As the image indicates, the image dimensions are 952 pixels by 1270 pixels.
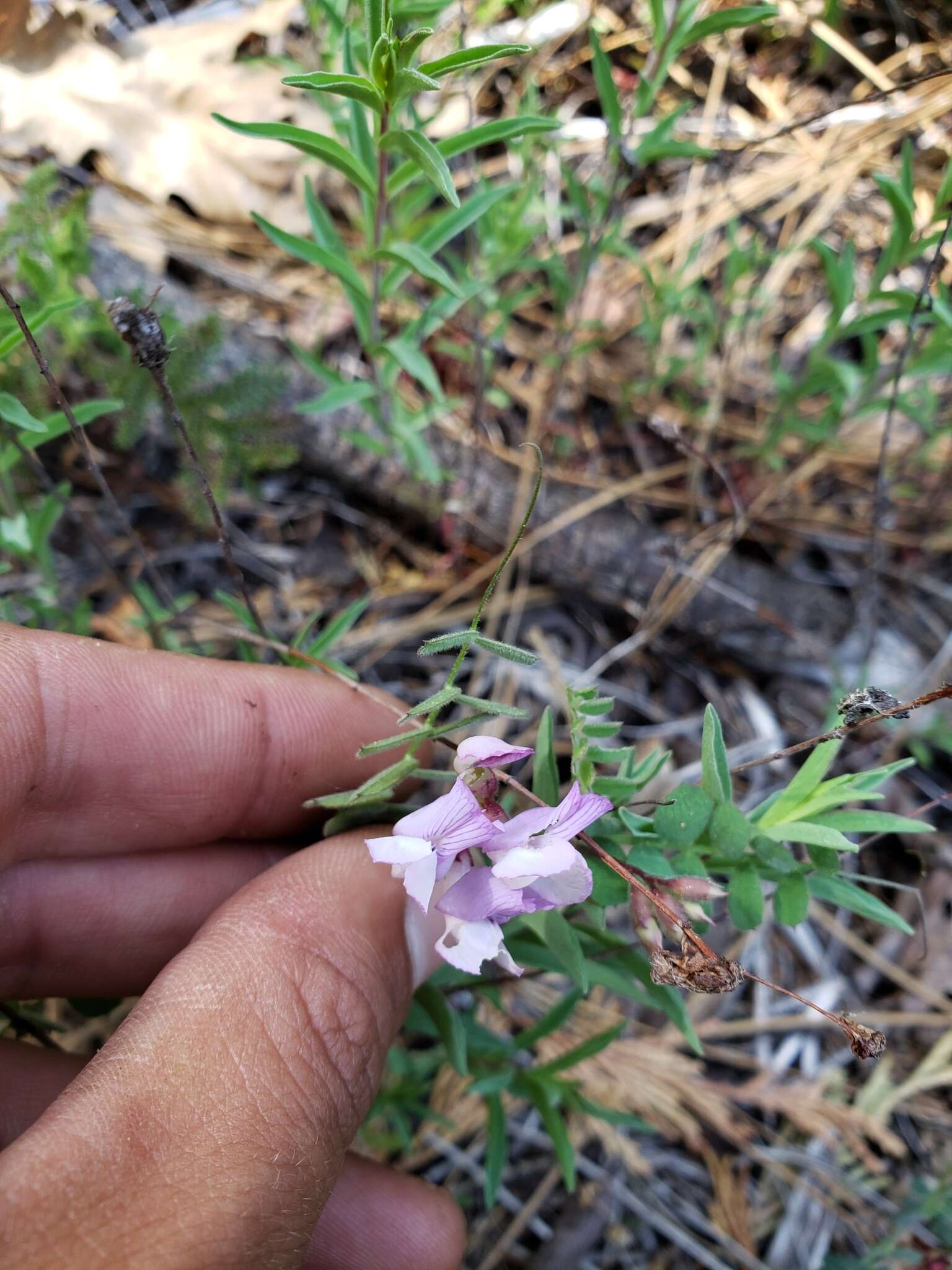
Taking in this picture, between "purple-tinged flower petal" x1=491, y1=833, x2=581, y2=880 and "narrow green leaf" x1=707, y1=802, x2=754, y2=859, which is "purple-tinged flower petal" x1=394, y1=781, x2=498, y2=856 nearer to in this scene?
"purple-tinged flower petal" x1=491, y1=833, x2=581, y2=880

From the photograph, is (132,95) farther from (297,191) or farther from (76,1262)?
(76,1262)

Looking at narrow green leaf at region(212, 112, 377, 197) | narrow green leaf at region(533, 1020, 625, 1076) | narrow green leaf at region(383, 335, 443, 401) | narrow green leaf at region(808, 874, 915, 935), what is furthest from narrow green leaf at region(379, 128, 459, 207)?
narrow green leaf at region(533, 1020, 625, 1076)

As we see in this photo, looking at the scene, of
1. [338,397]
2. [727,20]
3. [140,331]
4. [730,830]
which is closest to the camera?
[140,331]

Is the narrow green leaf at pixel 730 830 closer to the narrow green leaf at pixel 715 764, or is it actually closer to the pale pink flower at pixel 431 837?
the narrow green leaf at pixel 715 764

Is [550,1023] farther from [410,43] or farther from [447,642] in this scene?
[410,43]

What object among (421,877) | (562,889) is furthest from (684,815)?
(421,877)

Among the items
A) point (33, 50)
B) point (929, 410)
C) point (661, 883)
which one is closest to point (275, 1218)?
point (661, 883)
